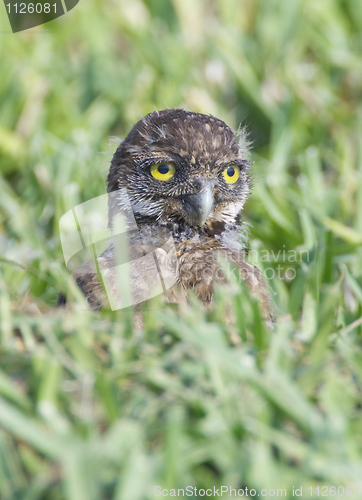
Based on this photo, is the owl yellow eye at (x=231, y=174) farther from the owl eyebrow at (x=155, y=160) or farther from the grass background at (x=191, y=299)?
the grass background at (x=191, y=299)

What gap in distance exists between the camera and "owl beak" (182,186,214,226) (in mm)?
2471

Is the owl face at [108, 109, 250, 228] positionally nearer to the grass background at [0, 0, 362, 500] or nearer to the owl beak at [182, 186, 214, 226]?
the owl beak at [182, 186, 214, 226]

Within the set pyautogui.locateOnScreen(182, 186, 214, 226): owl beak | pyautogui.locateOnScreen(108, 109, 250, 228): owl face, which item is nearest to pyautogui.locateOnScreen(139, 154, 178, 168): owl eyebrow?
pyautogui.locateOnScreen(108, 109, 250, 228): owl face

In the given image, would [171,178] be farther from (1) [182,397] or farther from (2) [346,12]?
(2) [346,12]

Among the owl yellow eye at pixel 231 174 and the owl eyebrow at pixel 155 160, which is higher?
the owl eyebrow at pixel 155 160

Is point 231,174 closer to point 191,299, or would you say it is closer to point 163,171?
point 163,171

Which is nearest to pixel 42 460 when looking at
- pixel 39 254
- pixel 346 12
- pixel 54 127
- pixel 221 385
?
pixel 221 385

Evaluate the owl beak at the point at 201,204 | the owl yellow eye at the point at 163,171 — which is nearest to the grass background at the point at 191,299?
the owl beak at the point at 201,204

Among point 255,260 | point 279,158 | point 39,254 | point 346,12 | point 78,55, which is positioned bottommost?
point 255,260

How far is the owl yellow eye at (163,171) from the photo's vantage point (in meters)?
2.55

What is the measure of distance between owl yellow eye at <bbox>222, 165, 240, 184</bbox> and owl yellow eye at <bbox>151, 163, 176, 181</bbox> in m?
0.27

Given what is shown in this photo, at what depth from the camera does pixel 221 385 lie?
1.48m

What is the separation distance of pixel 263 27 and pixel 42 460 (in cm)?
483

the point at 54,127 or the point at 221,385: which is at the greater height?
the point at 54,127
